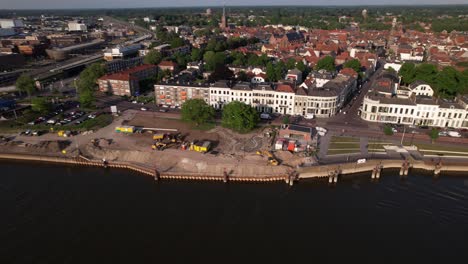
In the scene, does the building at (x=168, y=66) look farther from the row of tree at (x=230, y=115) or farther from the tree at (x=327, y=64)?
the tree at (x=327, y=64)

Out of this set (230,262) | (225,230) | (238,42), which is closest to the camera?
(230,262)

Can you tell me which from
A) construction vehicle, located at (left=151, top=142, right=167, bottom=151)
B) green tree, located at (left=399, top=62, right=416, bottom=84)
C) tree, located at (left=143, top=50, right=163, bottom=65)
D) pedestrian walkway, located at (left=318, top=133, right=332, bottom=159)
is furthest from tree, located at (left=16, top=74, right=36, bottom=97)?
green tree, located at (left=399, top=62, right=416, bottom=84)

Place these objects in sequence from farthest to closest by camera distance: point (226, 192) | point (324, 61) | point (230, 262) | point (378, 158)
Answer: point (324, 61)
point (378, 158)
point (226, 192)
point (230, 262)

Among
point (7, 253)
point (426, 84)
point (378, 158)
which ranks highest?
point (426, 84)

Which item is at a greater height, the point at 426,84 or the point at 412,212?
the point at 426,84

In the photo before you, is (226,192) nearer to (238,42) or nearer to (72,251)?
(72,251)

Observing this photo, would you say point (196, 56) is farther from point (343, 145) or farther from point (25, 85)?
point (343, 145)

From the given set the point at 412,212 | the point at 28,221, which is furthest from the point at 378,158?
the point at 28,221
